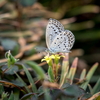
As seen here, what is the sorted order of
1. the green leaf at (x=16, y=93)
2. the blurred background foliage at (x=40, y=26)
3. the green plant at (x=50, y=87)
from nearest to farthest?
1. the green plant at (x=50, y=87)
2. the green leaf at (x=16, y=93)
3. the blurred background foliage at (x=40, y=26)

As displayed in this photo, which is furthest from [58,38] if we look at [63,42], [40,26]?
[40,26]

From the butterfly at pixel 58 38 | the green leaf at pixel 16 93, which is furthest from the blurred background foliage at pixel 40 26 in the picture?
the green leaf at pixel 16 93

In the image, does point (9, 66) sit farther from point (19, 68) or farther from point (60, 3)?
point (60, 3)

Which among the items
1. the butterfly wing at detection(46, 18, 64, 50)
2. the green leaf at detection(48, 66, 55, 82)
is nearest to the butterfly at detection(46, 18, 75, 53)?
the butterfly wing at detection(46, 18, 64, 50)

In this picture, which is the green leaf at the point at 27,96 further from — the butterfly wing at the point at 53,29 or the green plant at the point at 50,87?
the butterfly wing at the point at 53,29

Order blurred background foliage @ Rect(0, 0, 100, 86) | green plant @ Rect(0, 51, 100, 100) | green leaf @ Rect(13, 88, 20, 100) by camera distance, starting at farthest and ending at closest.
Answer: blurred background foliage @ Rect(0, 0, 100, 86)
green leaf @ Rect(13, 88, 20, 100)
green plant @ Rect(0, 51, 100, 100)

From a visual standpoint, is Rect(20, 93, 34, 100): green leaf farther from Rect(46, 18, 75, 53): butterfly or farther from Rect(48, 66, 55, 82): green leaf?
Rect(46, 18, 75, 53): butterfly

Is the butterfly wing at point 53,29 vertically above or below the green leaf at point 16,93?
above

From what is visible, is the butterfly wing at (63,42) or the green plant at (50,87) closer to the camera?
the green plant at (50,87)
